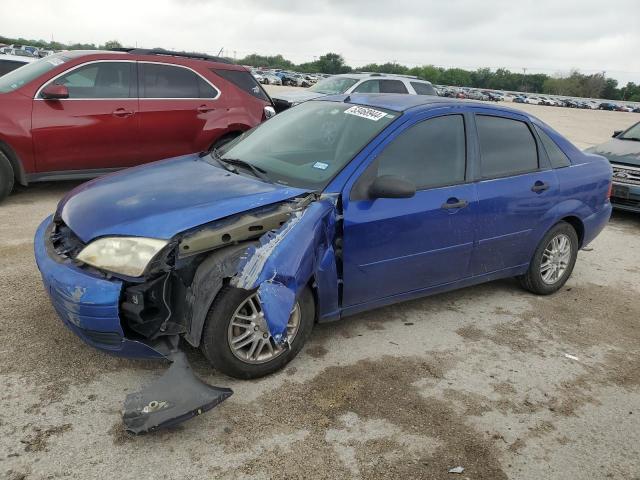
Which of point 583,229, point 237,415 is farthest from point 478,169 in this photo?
point 237,415

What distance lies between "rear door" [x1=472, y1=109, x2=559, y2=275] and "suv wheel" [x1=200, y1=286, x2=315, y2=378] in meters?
1.60

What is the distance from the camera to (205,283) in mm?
3006

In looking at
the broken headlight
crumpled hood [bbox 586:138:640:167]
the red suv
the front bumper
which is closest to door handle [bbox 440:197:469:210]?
the broken headlight

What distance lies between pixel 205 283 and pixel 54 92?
4.44 m

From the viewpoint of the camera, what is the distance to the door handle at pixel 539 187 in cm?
449

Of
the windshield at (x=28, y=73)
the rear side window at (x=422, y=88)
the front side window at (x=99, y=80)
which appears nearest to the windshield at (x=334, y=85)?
the rear side window at (x=422, y=88)

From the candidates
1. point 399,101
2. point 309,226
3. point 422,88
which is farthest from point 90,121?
point 422,88

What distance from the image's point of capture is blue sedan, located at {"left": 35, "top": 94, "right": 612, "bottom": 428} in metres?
2.97

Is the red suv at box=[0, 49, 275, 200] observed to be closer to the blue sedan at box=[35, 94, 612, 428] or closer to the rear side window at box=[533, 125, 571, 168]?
the blue sedan at box=[35, 94, 612, 428]

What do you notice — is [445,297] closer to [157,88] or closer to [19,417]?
[19,417]

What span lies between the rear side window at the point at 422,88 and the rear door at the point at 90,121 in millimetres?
7803

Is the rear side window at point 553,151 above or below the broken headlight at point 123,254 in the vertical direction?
above

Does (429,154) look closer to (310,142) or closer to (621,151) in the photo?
(310,142)

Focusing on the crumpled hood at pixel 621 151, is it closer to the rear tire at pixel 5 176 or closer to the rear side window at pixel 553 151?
the rear side window at pixel 553 151
